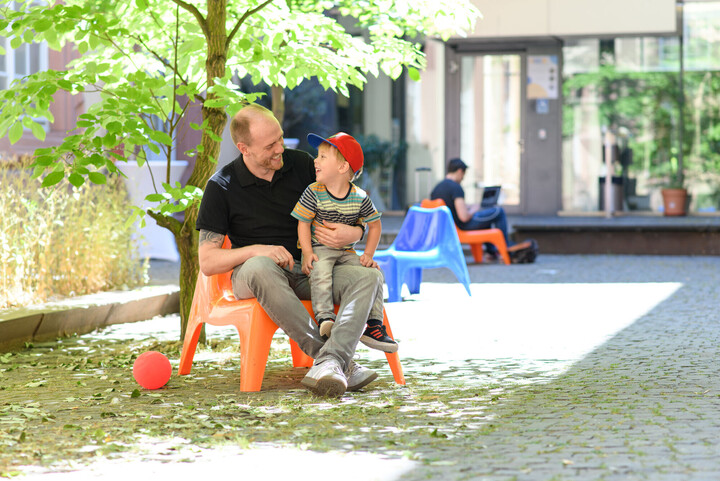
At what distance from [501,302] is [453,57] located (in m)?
9.71

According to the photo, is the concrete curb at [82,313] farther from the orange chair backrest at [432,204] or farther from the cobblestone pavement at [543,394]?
the orange chair backrest at [432,204]

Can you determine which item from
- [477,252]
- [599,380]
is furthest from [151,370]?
[477,252]

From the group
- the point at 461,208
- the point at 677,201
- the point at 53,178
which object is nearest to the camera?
the point at 53,178

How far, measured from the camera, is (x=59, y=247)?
743 centimetres

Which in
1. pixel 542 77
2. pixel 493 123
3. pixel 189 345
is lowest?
pixel 189 345

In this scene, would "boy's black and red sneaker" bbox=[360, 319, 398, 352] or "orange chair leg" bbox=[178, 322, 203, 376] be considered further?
"orange chair leg" bbox=[178, 322, 203, 376]

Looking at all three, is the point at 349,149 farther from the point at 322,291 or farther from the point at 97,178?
the point at 97,178

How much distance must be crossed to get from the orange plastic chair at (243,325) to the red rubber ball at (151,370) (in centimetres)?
→ 36

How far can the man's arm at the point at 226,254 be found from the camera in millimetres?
4855

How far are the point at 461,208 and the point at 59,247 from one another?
4997 millimetres

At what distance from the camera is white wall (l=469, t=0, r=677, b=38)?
15.7m

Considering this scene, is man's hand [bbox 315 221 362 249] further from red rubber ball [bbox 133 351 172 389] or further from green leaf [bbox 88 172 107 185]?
green leaf [bbox 88 172 107 185]

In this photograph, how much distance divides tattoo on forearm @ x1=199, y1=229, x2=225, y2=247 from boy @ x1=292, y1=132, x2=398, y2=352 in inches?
14.3

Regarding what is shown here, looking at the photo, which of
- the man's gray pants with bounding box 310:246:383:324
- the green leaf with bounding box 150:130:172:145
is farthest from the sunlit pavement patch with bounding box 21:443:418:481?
the green leaf with bounding box 150:130:172:145
